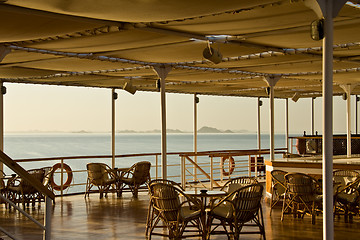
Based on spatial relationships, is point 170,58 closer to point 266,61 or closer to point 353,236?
point 266,61

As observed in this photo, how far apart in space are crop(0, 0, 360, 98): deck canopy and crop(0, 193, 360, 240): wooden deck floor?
2772 millimetres

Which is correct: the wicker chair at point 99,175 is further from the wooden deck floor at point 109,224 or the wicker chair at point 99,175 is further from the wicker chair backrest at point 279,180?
the wicker chair backrest at point 279,180

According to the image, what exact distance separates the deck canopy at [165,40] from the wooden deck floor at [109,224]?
9.09 feet

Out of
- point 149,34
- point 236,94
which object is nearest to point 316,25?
point 149,34

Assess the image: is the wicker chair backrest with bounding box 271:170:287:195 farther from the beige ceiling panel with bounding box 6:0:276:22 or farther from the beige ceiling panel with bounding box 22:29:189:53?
the beige ceiling panel with bounding box 6:0:276:22

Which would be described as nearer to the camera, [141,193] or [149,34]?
[149,34]

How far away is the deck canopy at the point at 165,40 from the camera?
5.52 m

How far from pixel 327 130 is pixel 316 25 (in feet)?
3.50

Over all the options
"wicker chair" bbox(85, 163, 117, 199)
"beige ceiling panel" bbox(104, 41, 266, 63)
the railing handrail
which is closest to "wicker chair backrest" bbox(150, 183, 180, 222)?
"beige ceiling panel" bbox(104, 41, 266, 63)

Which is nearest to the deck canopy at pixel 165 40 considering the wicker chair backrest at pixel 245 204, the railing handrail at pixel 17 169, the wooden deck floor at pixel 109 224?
the railing handrail at pixel 17 169

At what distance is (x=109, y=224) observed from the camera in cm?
864

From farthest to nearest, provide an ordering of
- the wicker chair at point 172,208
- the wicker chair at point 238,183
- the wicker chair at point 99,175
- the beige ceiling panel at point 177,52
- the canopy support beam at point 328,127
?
1. the wicker chair at point 99,175
2. the beige ceiling panel at point 177,52
3. the wicker chair at point 238,183
4. the wicker chair at point 172,208
5. the canopy support beam at point 328,127

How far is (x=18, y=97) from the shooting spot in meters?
37.3

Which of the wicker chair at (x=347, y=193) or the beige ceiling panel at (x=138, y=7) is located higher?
the beige ceiling panel at (x=138, y=7)
